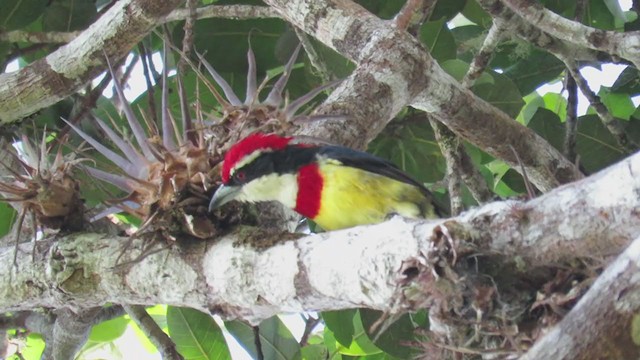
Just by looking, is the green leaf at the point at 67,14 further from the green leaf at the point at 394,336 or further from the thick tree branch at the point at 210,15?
the green leaf at the point at 394,336

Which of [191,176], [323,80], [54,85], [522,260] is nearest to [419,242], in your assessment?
[522,260]

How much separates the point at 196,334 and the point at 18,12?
5.00 feet

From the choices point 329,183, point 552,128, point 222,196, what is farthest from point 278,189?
point 552,128

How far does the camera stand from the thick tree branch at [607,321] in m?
1.23

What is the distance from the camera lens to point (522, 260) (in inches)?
61.0

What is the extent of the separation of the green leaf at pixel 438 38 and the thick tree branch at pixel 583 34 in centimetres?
67

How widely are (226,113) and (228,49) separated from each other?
3.94 feet

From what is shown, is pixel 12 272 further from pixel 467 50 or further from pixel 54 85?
pixel 467 50

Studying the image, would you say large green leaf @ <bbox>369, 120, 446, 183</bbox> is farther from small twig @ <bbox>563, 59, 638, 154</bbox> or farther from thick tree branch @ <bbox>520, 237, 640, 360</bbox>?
thick tree branch @ <bbox>520, 237, 640, 360</bbox>

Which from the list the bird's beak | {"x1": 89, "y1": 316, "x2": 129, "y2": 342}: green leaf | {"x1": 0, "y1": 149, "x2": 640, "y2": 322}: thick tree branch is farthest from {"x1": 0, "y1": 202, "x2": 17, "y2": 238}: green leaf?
the bird's beak

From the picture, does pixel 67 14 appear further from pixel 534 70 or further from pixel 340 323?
pixel 534 70

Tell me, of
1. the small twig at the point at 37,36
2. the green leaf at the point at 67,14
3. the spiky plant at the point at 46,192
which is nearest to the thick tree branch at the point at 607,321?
the spiky plant at the point at 46,192

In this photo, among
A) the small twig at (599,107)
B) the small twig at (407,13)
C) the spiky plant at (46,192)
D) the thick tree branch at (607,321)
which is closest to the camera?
the thick tree branch at (607,321)

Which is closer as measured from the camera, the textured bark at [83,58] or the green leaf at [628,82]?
the textured bark at [83,58]
